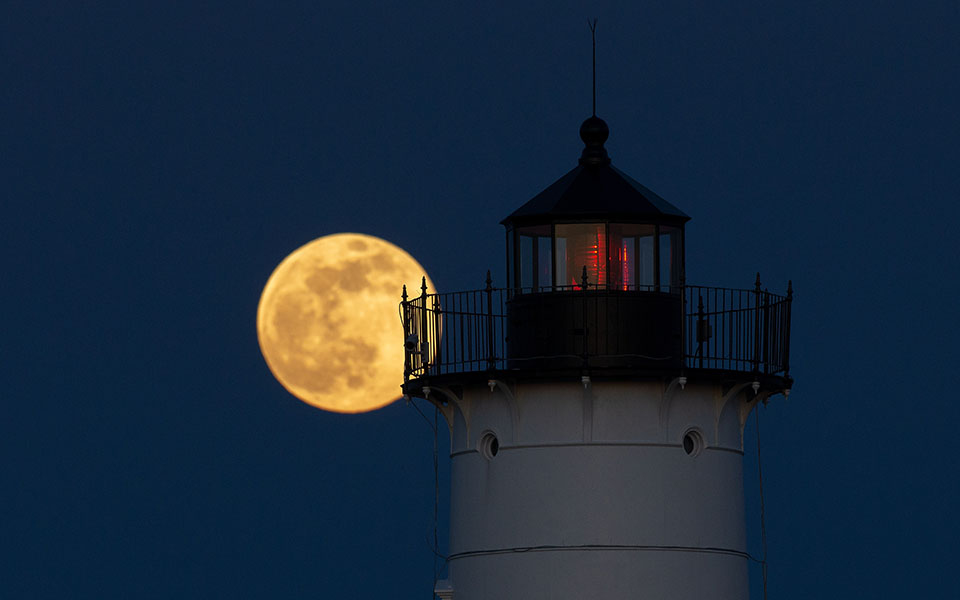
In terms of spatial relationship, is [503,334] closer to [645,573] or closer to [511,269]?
[511,269]

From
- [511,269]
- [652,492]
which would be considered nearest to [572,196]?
[511,269]

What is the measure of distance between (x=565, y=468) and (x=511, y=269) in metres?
2.89

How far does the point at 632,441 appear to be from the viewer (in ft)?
136

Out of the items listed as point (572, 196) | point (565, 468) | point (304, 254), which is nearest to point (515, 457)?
point (565, 468)

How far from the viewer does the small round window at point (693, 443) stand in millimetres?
41844

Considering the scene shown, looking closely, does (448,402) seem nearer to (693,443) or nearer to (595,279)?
(595,279)

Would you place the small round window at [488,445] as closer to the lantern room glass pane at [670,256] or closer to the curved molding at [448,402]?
the curved molding at [448,402]

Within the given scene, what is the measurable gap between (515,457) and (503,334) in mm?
1714

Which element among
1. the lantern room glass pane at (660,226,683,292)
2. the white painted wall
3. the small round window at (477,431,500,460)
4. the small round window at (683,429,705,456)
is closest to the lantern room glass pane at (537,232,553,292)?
the white painted wall

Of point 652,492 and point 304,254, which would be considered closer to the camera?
point 652,492

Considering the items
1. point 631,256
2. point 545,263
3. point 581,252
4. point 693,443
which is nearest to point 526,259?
point 545,263

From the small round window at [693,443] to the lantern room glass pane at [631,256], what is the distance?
2136 mm

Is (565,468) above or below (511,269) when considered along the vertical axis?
below

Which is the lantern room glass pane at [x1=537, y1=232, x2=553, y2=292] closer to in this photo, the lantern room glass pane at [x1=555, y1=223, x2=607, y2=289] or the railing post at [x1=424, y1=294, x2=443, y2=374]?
the lantern room glass pane at [x1=555, y1=223, x2=607, y2=289]
